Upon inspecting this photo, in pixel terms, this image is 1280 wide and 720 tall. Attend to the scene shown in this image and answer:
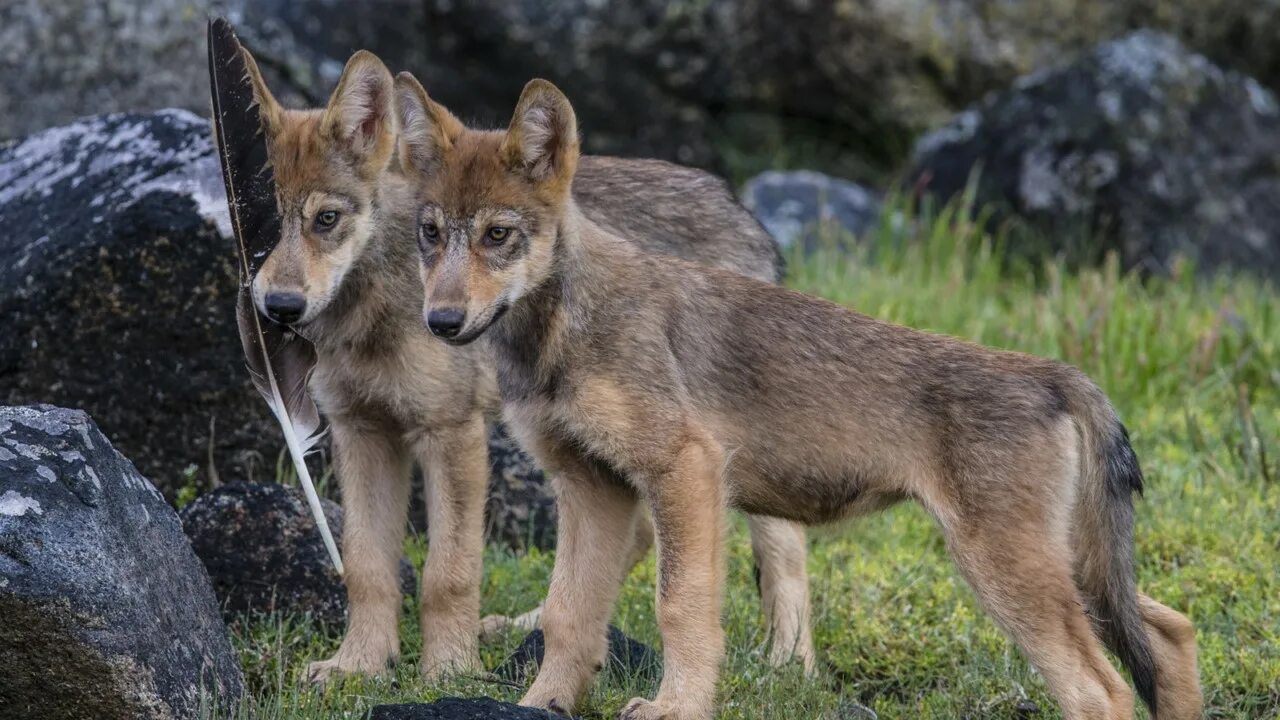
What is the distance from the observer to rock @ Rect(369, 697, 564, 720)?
4.67 metres

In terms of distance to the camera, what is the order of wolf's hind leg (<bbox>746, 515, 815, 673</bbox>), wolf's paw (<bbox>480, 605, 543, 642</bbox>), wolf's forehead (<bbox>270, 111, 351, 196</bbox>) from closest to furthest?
wolf's forehead (<bbox>270, 111, 351, 196</bbox>) → wolf's hind leg (<bbox>746, 515, 815, 673</bbox>) → wolf's paw (<bbox>480, 605, 543, 642</bbox>)

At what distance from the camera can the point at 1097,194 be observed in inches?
436

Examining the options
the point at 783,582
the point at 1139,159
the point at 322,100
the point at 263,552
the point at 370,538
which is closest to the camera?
the point at 370,538

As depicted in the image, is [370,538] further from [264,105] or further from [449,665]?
[264,105]

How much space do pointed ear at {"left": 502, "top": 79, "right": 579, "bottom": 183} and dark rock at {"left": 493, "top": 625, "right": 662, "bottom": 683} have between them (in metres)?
1.66

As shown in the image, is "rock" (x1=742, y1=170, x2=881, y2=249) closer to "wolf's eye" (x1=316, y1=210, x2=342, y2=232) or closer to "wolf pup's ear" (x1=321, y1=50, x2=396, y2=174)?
"wolf pup's ear" (x1=321, y1=50, x2=396, y2=174)

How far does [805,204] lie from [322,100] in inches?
145

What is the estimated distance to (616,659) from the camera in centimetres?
582

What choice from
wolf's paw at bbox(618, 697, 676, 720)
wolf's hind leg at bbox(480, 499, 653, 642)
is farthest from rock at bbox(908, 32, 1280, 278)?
wolf's paw at bbox(618, 697, 676, 720)

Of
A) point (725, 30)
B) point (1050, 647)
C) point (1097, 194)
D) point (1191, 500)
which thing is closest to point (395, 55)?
point (725, 30)

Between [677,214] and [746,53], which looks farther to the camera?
[746,53]

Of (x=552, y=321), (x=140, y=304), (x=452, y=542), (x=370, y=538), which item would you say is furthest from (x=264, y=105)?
(x=452, y=542)

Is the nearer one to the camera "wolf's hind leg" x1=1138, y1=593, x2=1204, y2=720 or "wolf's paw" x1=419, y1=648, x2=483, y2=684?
"wolf's hind leg" x1=1138, y1=593, x2=1204, y2=720

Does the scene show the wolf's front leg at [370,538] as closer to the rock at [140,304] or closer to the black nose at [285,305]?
the black nose at [285,305]
